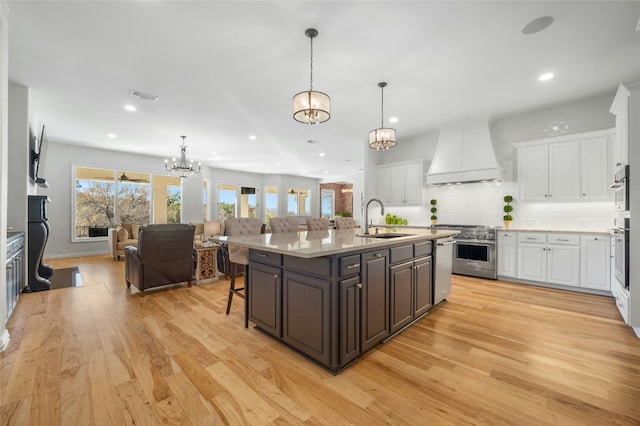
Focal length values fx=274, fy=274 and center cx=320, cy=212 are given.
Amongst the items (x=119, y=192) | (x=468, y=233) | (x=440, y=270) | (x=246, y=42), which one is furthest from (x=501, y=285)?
(x=119, y=192)

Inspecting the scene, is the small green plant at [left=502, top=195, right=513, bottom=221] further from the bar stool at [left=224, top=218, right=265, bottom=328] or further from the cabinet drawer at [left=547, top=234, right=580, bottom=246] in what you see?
the bar stool at [left=224, top=218, right=265, bottom=328]

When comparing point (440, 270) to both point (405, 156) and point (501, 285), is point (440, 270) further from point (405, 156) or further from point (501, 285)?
point (405, 156)

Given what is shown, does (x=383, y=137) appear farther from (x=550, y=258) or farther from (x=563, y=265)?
(x=563, y=265)

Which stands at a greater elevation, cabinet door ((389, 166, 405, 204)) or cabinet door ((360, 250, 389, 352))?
cabinet door ((389, 166, 405, 204))

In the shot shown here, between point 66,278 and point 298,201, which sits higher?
point 298,201

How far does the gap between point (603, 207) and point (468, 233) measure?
1.85 meters

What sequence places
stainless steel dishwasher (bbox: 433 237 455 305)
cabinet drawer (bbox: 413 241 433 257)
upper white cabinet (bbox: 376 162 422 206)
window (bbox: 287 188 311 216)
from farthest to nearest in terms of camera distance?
window (bbox: 287 188 311 216) < upper white cabinet (bbox: 376 162 422 206) < stainless steel dishwasher (bbox: 433 237 455 305) < cabinet drawer (bbox: 413 241 433 257)

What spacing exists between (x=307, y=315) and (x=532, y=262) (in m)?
4.06

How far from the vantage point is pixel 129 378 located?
6.14ft

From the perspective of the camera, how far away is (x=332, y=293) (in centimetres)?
188

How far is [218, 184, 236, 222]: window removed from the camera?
1053 centimetres

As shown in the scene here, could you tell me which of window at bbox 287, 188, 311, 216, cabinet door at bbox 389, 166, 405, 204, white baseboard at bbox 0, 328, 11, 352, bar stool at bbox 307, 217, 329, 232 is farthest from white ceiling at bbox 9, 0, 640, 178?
window at bbox 287, 188, 311, 216

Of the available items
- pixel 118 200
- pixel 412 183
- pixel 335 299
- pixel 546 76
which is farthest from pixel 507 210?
pixel 118 200

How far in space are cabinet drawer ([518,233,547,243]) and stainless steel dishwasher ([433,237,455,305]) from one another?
1.73 m
